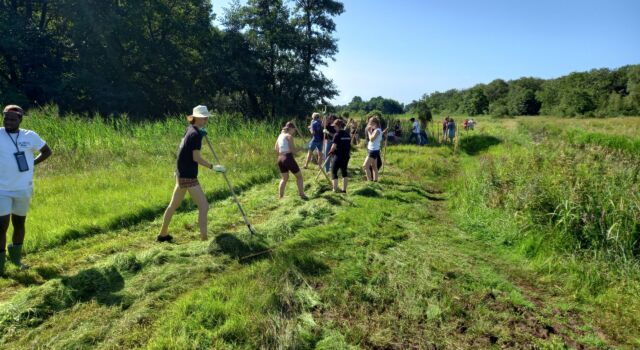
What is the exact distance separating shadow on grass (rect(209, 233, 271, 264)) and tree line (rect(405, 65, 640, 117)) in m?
43.7

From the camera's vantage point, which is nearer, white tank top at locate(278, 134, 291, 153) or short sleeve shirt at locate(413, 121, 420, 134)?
white tank top at locate(278, 134, 291, 153)

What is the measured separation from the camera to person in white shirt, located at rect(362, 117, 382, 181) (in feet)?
30.6

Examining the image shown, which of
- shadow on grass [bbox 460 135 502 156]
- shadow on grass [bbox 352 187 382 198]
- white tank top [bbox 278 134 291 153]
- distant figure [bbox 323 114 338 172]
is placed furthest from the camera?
shadow on grass [bbox 460 135 502 156]

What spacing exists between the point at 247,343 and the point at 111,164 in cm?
879

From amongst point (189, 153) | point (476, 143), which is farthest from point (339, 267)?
point (476, 143)

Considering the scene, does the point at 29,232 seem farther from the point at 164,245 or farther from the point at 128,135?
the point at 128,135

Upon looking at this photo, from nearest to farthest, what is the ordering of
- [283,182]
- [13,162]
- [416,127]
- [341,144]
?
[13,162], [283,182], [341,144], [416,127]

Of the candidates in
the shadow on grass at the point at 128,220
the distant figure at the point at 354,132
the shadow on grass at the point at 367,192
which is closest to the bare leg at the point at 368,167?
the shadow on grass at the point at 367,192

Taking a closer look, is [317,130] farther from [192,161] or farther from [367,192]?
[192,161]

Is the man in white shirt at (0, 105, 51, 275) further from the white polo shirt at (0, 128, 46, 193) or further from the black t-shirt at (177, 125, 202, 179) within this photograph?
the black t-shirt at (177, 125, 202, 179)

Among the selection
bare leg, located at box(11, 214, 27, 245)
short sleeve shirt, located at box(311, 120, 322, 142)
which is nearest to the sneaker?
bare leg, located at box(11, 214, 27, 245)

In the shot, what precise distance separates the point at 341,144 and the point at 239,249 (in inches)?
164

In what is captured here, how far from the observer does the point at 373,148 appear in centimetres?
948

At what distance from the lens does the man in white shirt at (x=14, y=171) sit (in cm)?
407
